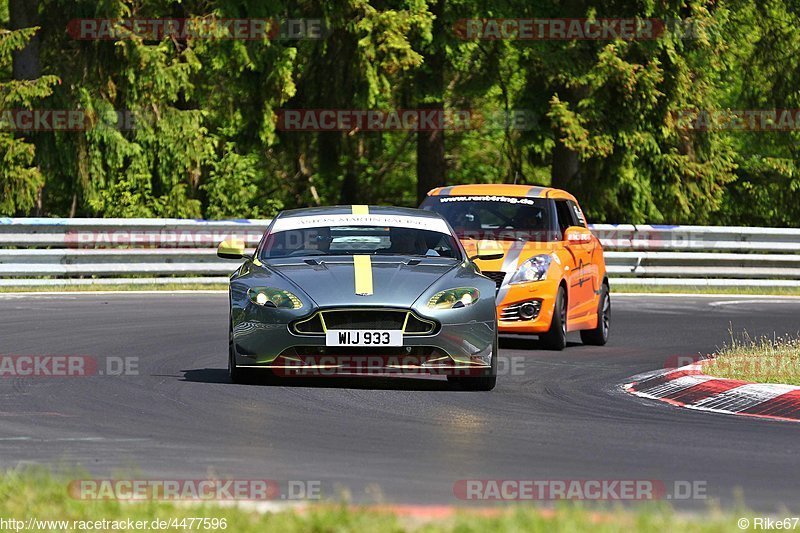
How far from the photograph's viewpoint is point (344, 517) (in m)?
6.03

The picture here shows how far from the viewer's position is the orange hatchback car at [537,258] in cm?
1549

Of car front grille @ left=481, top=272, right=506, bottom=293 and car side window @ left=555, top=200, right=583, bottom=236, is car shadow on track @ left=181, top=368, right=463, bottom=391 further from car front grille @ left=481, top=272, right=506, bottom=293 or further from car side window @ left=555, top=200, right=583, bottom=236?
car side window @ left=555, top=200, right=583, bottom=236

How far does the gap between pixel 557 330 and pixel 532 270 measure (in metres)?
0.65

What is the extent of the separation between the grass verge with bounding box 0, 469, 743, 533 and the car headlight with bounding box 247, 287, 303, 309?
4666 millimetres

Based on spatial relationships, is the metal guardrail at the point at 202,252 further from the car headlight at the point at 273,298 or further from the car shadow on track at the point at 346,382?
the car headlight at the point at 273,298

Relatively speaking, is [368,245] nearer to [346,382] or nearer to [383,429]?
[346,382]

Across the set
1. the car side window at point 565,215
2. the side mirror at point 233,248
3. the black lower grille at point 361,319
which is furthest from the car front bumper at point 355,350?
the car side window at point 565,215

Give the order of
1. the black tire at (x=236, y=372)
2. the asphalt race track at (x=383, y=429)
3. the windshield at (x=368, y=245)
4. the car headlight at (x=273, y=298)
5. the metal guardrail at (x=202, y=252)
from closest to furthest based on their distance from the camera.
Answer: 1. the asphalt race track at (x=383, y=429)
2. the car headlight at (x=273, y=298)
3. the black tire at (x=236, y=372)
4. the windshield at (x=368, y=245)
5. the metal guardrail at (x=202, y=252)

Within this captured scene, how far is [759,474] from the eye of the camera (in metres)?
7.88

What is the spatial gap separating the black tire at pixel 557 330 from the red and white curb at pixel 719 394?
99.7 inches

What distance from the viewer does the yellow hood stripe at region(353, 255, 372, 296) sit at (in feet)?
37.1

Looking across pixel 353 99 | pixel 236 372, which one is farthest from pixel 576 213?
pixel 353 99

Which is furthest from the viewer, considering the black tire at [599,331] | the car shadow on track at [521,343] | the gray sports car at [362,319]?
the black tire at [599,331]

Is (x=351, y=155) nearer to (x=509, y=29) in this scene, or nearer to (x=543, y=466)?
(x=509, y=29)
